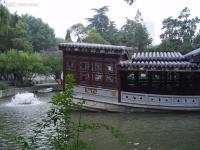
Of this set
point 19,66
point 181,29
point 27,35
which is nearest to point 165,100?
point 19,66

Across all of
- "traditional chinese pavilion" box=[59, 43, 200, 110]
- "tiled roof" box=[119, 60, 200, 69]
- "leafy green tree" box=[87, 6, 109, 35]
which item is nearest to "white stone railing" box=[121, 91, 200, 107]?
"traditional chinese pavilion" box=[59, 43, 200, 110]

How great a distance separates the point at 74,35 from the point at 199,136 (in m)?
58.6

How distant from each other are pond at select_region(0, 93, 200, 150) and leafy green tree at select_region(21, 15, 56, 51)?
149 feet

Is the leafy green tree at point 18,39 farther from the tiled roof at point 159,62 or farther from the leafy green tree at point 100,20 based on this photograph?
the tiled roof at point 159,62

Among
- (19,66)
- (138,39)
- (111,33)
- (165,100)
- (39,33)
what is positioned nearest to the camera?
(165,100)

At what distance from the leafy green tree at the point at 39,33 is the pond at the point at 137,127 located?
45454 millimetres

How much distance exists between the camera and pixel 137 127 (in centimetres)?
1538

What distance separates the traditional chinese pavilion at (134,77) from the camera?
776 inches

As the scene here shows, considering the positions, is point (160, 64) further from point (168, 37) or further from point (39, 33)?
point (39, 33)

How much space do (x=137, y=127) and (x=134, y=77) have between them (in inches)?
301

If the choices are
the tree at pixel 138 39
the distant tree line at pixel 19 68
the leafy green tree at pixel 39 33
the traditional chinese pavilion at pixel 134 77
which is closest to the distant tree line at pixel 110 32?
the tree at pixel 138 39

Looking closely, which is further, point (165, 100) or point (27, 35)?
point (27, 35)

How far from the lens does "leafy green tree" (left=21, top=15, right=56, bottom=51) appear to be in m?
66.8

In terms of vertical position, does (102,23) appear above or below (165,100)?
above
